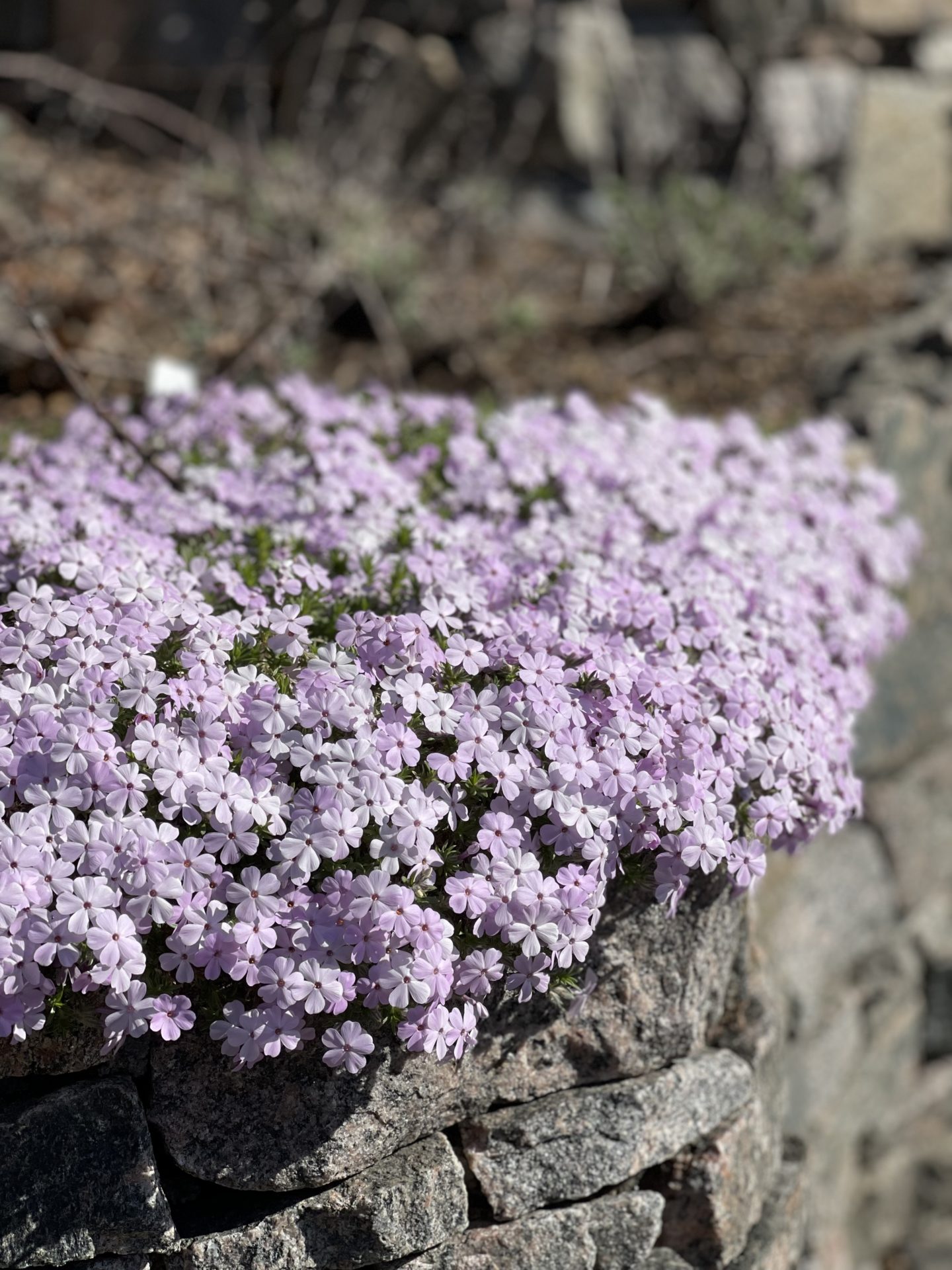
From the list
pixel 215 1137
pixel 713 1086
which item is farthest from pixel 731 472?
pixel 215 1137

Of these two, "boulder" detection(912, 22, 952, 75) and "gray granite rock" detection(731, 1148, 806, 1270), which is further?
"boulder" detection(912, 22, 952, 75)

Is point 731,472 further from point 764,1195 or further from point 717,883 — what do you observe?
point 764,1195

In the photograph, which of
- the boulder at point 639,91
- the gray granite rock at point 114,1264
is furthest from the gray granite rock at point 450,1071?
the boulder at point 639,91

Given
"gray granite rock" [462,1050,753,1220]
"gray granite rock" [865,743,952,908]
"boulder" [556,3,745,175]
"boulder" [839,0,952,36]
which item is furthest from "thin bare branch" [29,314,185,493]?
"boulder" [839,0,952,36]

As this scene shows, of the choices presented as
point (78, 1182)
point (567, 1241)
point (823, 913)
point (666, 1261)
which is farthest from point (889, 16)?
point (78, 1182)

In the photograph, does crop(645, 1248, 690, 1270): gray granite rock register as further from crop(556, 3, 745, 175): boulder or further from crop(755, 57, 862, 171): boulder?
crop(755, 57, 862, 171): boulder

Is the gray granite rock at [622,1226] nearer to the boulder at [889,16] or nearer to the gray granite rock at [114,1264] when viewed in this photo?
the gray granite rock at [114,1264]
